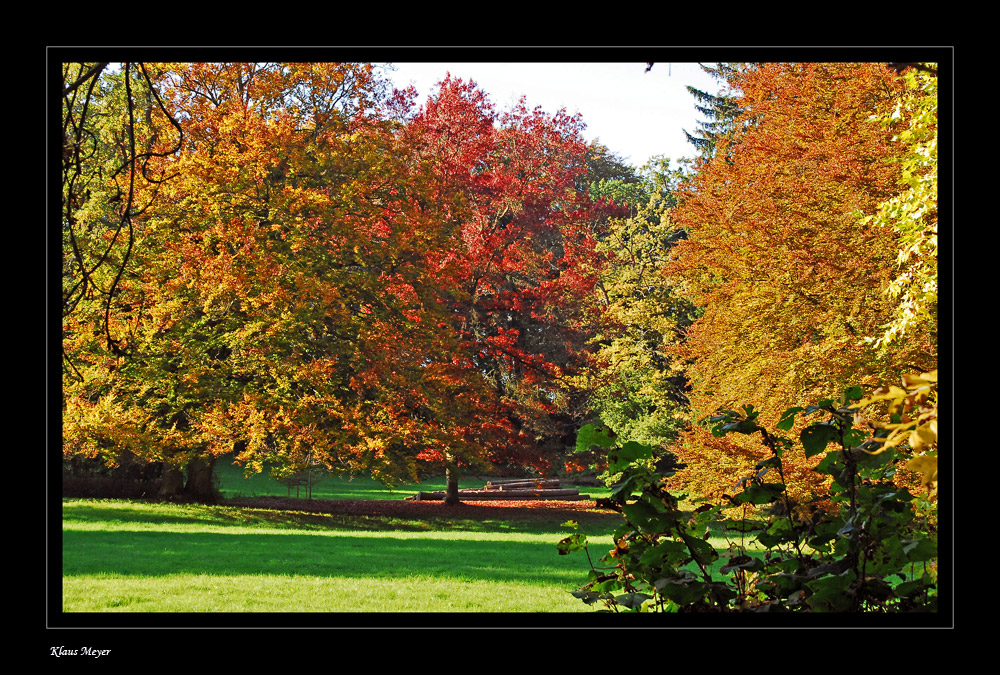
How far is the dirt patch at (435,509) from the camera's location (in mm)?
18625

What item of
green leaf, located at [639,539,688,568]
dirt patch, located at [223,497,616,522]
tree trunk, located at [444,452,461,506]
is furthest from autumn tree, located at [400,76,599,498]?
green leaf, located at [639,539,688,568]

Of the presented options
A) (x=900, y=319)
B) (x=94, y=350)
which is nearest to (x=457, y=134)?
(x=94, y=350)

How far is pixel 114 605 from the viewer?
26.1 ft

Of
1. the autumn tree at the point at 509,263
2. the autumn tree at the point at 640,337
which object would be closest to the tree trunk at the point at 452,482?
the autumn tree at the point at 509,263

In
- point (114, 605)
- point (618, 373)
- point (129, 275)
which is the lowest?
point (114, 605)

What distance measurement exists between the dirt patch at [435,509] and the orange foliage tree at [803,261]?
21.9ft

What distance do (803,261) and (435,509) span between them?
1189cm

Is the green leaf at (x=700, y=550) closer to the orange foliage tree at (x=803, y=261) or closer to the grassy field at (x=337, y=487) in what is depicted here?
the orange foliage tree at (x=803, y=261)

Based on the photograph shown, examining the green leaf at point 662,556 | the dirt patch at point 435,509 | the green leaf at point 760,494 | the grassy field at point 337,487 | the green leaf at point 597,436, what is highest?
the green leaf at point 597,436

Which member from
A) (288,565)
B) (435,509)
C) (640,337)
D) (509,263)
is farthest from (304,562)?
(640,337)

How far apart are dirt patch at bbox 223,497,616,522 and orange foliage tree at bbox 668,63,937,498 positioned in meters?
6.66
